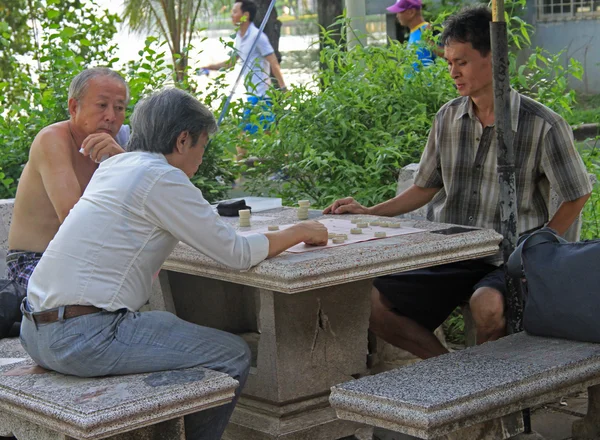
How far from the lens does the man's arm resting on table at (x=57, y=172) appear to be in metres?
3.96

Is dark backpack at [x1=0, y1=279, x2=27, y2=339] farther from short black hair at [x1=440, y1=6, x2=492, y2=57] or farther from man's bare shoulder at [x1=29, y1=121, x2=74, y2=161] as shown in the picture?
short black hair at [x1=440, y1=6, x2=492, y2=57]

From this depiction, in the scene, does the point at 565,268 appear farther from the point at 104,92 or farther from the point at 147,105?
the point at 104,92

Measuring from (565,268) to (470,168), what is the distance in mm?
959

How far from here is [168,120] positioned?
129 inches

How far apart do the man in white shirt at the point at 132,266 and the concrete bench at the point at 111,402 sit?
0.08 m

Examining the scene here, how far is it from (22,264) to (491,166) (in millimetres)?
1880

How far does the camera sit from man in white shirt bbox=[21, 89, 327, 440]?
3135 mm

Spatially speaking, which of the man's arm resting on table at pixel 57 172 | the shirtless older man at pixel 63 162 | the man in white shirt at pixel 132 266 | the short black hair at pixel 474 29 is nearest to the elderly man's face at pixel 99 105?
the shirtless older man at pixel 63 162

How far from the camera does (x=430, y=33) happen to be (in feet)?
19.3

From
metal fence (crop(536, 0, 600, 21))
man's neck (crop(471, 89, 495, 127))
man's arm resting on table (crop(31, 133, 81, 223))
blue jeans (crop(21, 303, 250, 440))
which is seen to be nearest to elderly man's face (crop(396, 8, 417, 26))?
man's neck (crop(471, 89, 495, 127))

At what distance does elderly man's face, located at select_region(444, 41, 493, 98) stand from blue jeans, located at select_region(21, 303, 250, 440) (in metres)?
1.46

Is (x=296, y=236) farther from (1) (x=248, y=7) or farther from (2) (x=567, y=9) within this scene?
(2) (x=567, y=9)

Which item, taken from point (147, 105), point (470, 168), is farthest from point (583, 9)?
point (147, 105)

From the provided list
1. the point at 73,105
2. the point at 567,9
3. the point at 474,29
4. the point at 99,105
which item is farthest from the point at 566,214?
the point at 567,9
